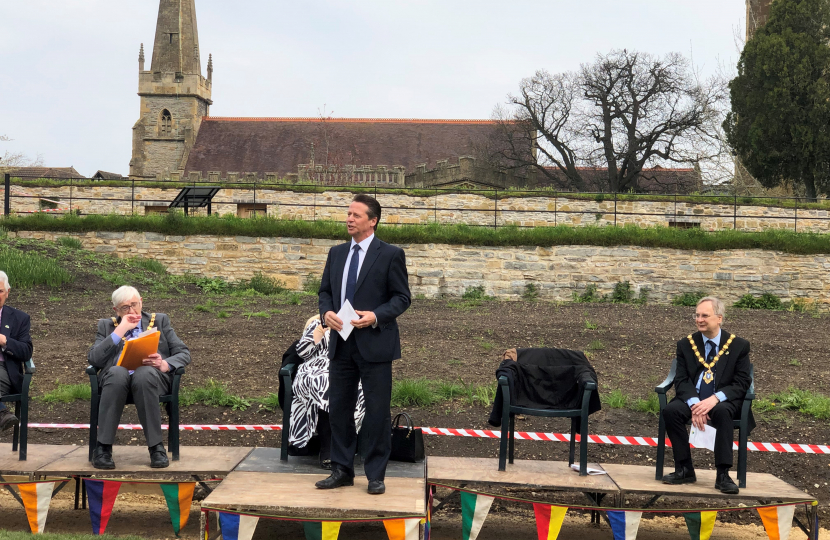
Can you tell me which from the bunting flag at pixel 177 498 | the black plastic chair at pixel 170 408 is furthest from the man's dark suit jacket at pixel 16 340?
the bunting flag at pixel 177 498

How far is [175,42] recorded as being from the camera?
140ft

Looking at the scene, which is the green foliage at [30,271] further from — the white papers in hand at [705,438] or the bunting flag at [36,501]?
the white papers in hand at [705,438]

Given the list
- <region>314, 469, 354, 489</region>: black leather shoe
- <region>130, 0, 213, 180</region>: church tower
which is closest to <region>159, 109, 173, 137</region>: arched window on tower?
<region>130, 0, 213, 180</region>: church tower

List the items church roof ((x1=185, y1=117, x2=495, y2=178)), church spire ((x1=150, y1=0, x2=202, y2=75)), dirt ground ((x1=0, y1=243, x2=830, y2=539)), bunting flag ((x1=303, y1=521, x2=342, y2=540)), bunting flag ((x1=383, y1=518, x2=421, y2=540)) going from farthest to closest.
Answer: church spire ((x1=150, y1=0, x2=202, y2=75)) < church roof ((x1=185, y1=117, x2=495, y2=178)) < dirt ground ((x1=0, y1=243, x2=830, y2=539)) < bunting flag ((x1=303, y1=521, x2=342, y2=540)) < bunting flag ((x1=383, y1=518, x2=421, y2=540))

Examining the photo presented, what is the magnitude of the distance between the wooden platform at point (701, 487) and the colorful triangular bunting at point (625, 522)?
5.7 inches

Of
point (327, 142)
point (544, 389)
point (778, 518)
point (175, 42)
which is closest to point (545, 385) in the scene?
point (544, 389)

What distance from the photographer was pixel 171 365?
16.8 feet

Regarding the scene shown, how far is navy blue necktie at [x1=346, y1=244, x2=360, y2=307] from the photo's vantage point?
14.6 feet

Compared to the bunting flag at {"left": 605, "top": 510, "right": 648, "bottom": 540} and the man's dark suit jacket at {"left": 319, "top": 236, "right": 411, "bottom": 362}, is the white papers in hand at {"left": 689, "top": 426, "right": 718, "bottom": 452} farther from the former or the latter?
the man's dark suit jacket at {"left": 319, "top": 236, "right": 411, "bottom": 362}

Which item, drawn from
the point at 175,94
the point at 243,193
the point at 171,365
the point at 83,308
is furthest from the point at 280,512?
the point at 175,94

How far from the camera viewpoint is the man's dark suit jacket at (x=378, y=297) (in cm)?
433

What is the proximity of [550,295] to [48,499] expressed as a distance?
527 inches

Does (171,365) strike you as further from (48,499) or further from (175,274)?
(175,274)

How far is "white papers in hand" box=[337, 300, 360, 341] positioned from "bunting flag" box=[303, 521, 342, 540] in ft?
3.39
